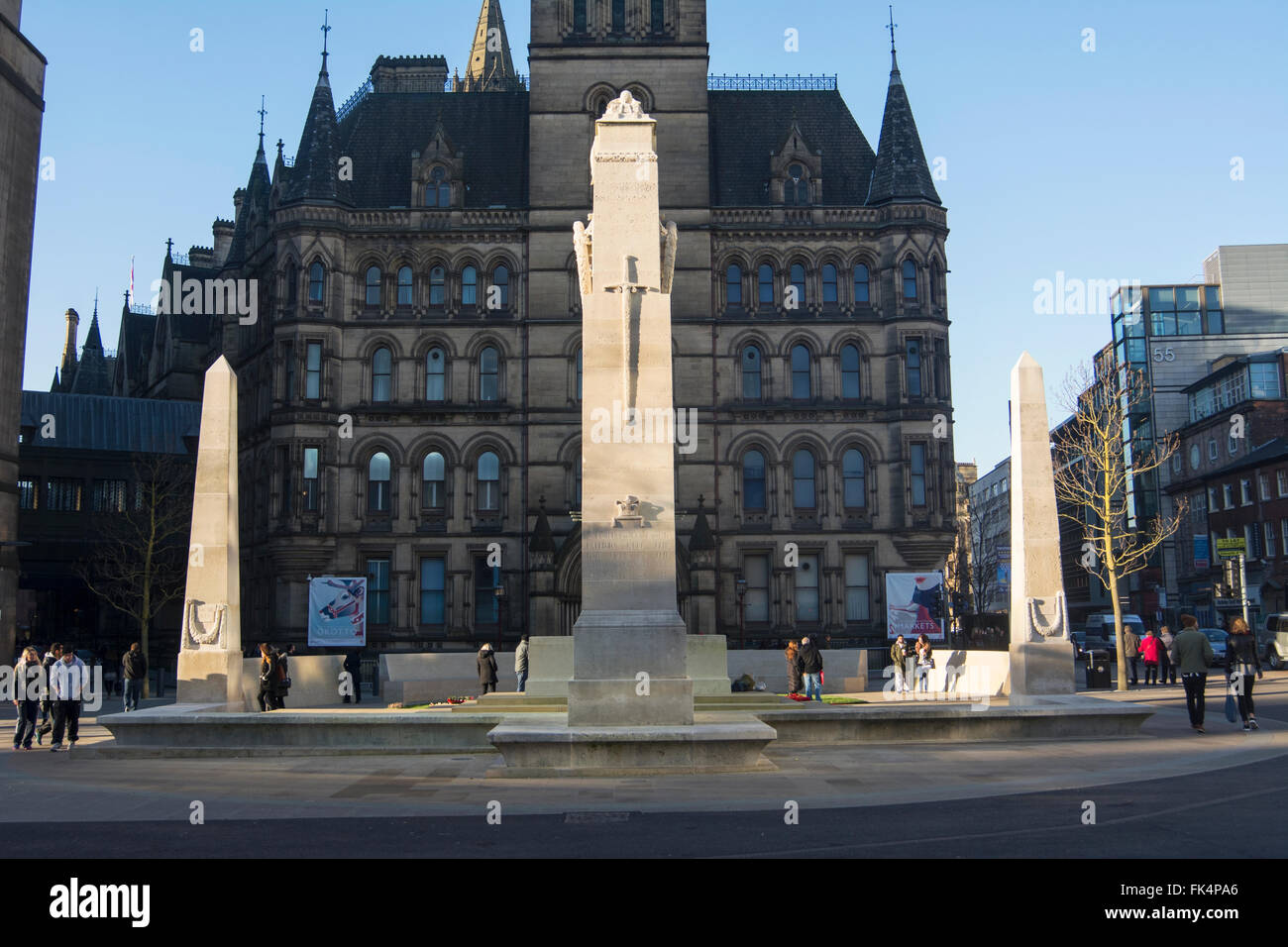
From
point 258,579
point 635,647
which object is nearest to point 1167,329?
point 258,579

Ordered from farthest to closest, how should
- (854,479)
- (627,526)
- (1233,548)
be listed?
(854,479) → (1233,548) → (627,526)

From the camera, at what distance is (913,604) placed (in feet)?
154

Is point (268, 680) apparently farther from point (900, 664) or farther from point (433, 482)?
point (433, 482)

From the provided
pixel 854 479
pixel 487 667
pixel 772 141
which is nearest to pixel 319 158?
pixel 772 141

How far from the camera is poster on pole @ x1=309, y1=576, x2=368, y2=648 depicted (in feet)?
148

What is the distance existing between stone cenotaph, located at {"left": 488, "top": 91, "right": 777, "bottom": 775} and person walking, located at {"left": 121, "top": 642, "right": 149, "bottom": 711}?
623 inches

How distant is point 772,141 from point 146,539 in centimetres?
3329

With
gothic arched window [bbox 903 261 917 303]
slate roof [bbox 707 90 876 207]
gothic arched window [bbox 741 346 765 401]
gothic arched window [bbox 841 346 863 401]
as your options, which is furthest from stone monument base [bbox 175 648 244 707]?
gothic arched window [bbox 903 261 917 303]

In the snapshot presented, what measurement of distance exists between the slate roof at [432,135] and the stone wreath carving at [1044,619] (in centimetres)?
3358

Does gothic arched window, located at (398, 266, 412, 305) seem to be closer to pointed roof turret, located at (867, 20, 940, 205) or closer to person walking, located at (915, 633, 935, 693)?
pointed roof turret, located at (867, 20, 940, 205)

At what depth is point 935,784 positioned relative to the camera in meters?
15.4

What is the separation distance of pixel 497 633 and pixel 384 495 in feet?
24.8

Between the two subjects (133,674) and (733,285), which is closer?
(133,674)

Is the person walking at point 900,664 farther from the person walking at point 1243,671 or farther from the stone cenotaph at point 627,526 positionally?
the stone cenotaph at point 627,526
